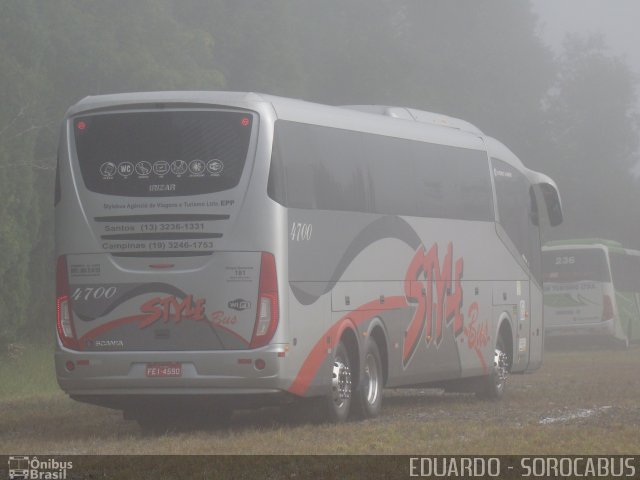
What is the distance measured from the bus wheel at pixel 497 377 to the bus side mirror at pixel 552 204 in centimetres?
282

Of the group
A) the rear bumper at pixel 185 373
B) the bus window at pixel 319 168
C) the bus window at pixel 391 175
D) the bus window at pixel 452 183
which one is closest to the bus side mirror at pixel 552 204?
the bus window at pixel 452 183

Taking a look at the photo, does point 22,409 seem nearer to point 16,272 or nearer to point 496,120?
point 16,272

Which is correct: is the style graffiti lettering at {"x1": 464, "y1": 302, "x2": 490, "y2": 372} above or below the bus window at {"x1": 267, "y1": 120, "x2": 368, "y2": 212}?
below

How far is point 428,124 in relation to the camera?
20.1 m

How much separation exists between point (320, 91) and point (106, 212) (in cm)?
4183

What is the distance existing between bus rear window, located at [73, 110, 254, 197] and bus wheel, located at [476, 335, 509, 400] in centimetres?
756

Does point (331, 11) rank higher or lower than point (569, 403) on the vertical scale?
higher

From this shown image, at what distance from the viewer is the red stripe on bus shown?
1571 cm

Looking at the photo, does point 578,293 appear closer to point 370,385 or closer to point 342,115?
point 370,385

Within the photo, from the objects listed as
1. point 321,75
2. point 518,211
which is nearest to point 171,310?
point 518,211

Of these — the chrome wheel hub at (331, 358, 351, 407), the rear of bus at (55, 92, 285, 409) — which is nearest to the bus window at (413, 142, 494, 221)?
the chrome wheel hub at (331, 358, 351, 407)

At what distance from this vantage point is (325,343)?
Answer: 16.4 m

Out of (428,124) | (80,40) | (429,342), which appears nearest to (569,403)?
(429,342)

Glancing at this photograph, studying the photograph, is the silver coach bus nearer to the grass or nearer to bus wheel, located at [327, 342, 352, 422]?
bus wheel, located at [327, 342, 352, 422]
